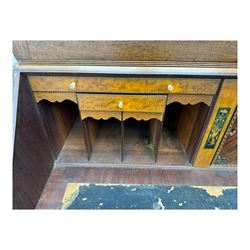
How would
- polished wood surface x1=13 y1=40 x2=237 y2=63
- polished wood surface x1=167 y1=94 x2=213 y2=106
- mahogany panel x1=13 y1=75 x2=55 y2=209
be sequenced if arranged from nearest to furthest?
polished wood surface x1=13 y1=40 x2=237 y2=63 → mahogany panel x1=13 y1=75 x2=55 y2=209 → polished wood surface x1=167 y1=94 x2=213 y2=106

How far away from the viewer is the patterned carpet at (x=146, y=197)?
1292 mm

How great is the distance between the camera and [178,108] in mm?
1954

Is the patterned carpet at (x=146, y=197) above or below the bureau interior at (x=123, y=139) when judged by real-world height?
below

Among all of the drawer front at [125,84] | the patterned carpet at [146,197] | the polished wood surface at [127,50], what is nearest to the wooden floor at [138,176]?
the patterned carpet at [146,197]

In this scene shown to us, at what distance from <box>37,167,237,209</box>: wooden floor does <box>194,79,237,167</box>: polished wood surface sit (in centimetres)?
14

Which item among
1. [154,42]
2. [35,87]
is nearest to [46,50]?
[35,87]

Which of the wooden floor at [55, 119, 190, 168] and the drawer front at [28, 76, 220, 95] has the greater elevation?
the drawer front at [28, 76, 220, 95]

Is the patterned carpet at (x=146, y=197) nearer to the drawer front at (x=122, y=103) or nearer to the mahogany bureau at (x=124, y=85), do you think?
the mahogany bureau at (x=124, y=85)

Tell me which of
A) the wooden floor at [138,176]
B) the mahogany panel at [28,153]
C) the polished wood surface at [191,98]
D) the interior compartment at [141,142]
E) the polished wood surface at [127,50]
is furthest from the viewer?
the interior compartment at [141,142]

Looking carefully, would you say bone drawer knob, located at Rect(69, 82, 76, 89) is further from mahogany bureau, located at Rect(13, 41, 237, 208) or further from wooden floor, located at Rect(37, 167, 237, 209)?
wooden floor, located at Rect(37, 167, 237, 209)

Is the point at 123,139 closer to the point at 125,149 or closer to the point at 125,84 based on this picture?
the point at 125,149

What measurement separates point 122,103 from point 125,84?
141mm

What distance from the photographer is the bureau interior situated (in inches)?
58.9

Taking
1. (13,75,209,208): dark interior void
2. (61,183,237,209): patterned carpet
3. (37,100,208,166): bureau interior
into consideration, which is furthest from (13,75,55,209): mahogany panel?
(61,183,237,209): patterned carpet
